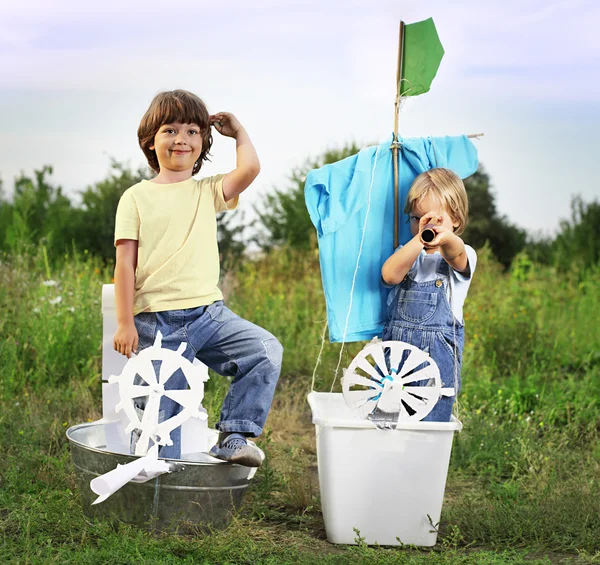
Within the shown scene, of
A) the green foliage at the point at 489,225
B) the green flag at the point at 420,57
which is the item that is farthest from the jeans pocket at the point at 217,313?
the green foliage at the point at 489,225

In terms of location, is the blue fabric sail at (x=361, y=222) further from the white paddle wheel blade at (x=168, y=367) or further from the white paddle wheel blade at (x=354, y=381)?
the white paddle wheel blade at (x=168, y=367)

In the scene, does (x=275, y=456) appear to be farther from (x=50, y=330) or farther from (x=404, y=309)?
(x=50, y=330)

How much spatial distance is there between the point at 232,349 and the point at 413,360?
2.07 ft

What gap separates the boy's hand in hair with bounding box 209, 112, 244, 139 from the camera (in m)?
2.88

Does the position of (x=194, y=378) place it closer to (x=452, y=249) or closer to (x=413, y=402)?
(x=413, y=402)

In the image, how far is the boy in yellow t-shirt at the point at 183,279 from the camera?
275 centimetres

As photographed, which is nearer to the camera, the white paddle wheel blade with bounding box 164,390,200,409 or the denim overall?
the white paddle wheel blade with bounding box 164,390,200,409

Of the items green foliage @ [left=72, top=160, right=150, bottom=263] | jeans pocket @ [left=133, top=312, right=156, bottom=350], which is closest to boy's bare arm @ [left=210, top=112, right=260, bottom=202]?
jeans pocket @ [left=133, top=312, right=156, bottom=350]

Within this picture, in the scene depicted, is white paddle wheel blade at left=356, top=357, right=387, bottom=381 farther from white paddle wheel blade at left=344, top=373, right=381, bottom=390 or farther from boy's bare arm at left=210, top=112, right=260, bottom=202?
boy's bare arm at left=210, top=112, right=260, bottom=202

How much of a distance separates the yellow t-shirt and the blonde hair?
0.76m

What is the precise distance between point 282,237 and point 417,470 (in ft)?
23.2

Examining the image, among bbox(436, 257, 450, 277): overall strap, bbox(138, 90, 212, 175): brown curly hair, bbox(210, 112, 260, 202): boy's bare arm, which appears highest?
bbox(138, 90, 212, 175): brown curly hair

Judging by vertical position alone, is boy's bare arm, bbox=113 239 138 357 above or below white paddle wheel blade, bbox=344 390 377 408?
above

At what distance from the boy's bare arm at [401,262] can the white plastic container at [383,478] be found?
1.74 feet
